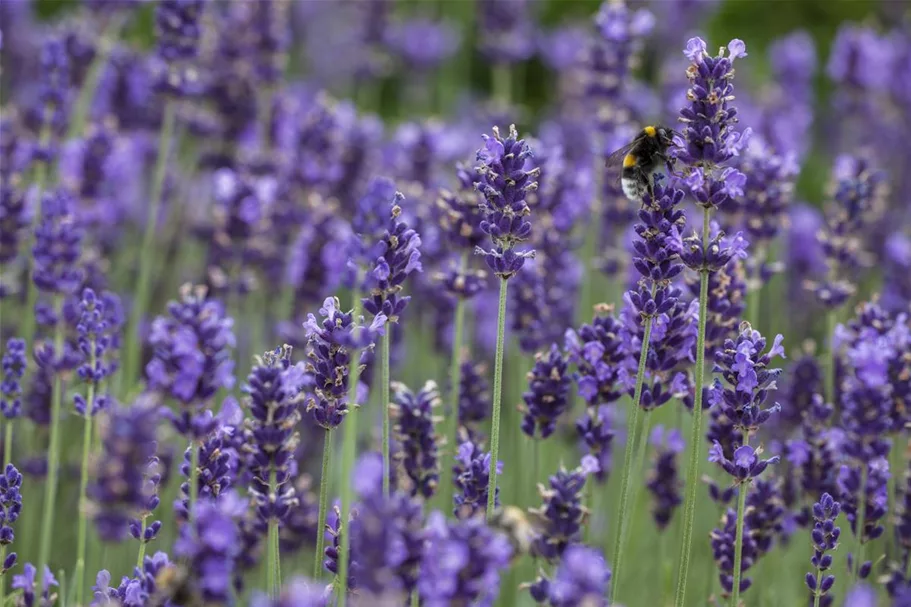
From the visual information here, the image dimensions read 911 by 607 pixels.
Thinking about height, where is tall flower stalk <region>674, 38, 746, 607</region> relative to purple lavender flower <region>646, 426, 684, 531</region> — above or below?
above

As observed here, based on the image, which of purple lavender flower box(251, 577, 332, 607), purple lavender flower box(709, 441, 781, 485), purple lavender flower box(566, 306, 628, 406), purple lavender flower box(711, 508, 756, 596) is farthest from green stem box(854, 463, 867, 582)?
purple lavender flower box(251, 577, 332, 607)

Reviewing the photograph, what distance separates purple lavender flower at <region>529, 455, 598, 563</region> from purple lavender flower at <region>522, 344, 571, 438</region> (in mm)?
576

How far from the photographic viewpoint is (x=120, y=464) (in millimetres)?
2186

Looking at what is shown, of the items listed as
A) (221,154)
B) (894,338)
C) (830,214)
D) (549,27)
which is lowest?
(894,338)

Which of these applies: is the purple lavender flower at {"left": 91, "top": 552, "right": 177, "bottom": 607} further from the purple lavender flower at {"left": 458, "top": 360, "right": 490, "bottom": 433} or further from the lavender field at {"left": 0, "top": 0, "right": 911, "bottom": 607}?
the purple lavender flower at {"left": 458, "top": 360, "right": 490, "bottom": 433}

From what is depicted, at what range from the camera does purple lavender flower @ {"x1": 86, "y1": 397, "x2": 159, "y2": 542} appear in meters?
2.16

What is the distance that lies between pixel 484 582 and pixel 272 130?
4.45 m

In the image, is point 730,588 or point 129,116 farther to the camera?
point 129,116

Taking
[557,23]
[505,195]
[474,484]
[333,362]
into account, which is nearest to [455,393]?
[474,484]

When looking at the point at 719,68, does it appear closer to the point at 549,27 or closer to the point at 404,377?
the point at 404,377

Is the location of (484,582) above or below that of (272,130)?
below

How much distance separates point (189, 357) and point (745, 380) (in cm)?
137

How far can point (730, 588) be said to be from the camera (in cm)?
351

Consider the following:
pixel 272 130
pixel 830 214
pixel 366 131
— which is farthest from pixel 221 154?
pixel 830 214
